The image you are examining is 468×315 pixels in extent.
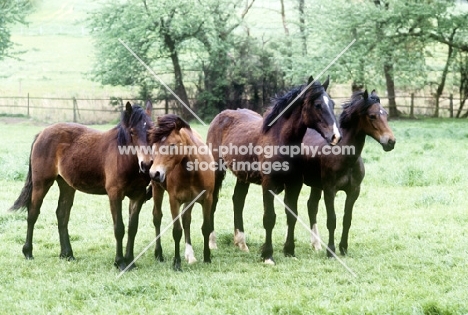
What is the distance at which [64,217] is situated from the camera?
834 centimetres

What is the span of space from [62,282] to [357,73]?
22644 mm

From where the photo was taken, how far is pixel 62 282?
6.82 m

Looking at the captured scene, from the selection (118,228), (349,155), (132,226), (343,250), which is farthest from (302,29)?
(118,228)

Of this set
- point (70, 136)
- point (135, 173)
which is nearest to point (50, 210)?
point (70, 136)

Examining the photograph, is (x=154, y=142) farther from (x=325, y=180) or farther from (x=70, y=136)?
(x=325, y=180)

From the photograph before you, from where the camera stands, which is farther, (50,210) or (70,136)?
(50,210)

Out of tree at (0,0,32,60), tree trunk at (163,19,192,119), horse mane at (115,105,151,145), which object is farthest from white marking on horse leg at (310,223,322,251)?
tree at (0,0,32,60)

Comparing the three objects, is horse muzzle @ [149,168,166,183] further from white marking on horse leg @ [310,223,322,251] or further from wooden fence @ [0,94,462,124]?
Result: wooden fence @ [0,94,462,124]

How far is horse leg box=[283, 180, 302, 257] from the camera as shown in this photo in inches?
320

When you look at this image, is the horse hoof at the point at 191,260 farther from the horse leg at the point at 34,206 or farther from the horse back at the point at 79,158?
the horse leg at the point at 34,206

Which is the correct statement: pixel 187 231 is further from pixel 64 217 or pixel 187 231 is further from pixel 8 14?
pixel 8 14

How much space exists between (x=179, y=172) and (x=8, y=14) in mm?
31466

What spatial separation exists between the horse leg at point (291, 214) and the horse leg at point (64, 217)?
106 inches

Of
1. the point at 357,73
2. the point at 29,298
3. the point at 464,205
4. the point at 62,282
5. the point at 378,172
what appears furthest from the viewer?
the point at 357,73
